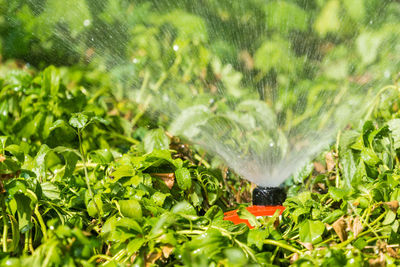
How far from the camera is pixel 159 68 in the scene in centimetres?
156

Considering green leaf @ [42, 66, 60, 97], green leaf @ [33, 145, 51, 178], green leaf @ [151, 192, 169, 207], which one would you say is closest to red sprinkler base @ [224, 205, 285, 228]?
green leaf @ [151, 192, 169, 207]

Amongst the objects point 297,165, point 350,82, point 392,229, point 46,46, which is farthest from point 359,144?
point 46,46

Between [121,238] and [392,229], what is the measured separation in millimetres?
390

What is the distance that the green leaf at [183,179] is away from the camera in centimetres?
83

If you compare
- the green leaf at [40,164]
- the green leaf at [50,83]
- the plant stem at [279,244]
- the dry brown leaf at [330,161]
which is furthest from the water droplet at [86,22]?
the plant stem at [279,244]

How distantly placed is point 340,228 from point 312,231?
4 centimetres

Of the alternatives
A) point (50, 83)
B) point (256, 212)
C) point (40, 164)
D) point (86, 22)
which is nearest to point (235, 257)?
point (256, 212)

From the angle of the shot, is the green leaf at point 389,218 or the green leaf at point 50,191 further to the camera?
the green leaf at point 50,191

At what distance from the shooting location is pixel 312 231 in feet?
2.16

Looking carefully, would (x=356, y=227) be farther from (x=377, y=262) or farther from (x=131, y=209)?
(x=131, y=209)

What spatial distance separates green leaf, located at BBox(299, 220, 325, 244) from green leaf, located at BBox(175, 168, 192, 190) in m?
0.23

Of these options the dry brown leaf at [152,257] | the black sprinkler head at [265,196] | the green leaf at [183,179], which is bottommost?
the dry brown leaf at [152,257]

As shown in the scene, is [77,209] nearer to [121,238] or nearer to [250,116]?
[121,238]

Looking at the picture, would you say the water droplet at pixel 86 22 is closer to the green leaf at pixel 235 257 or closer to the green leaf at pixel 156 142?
the green leaf at pixel 156 142
